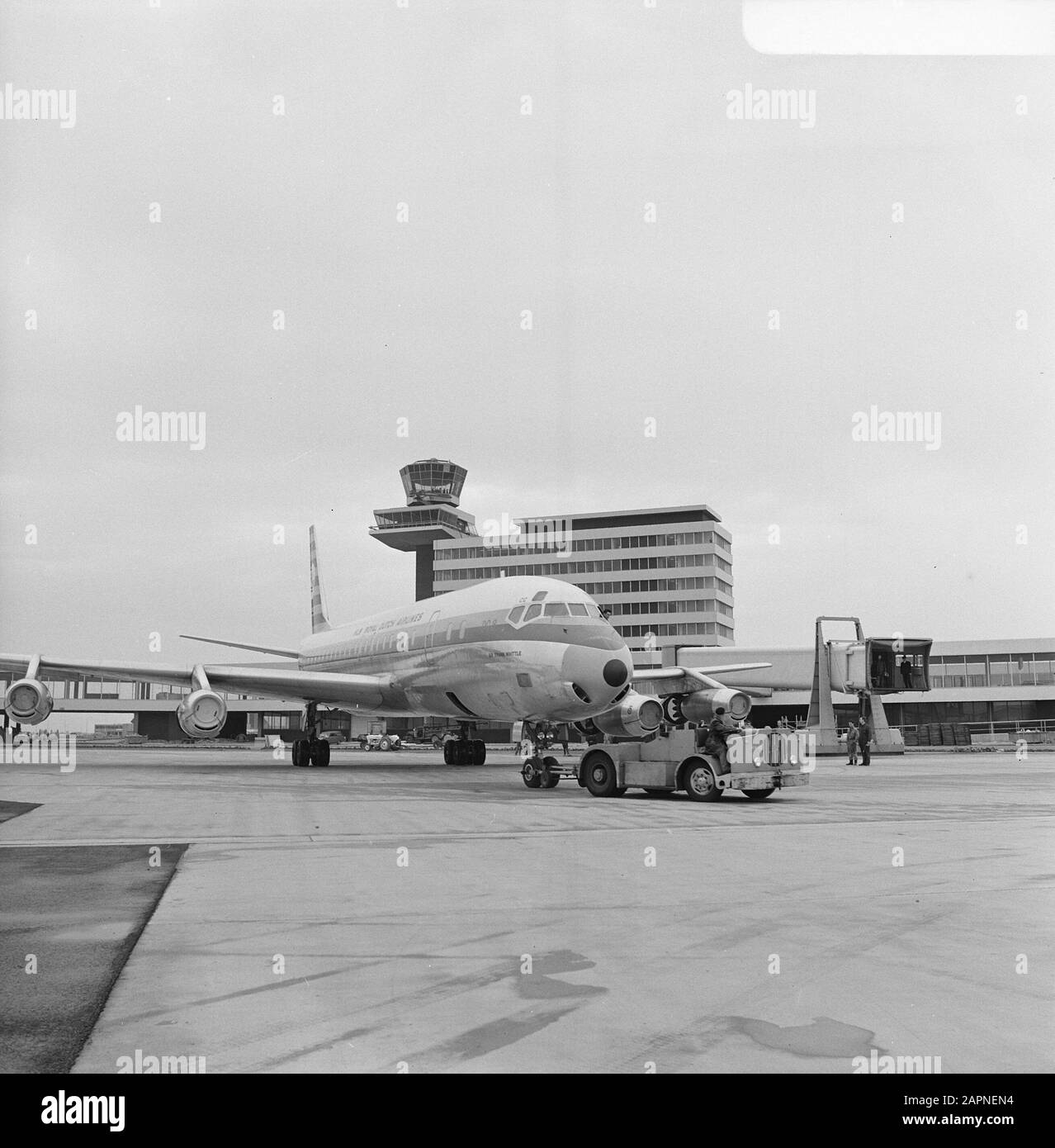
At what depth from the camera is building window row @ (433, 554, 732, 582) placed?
119875 mm

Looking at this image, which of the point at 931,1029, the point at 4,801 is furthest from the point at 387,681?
the point at 931,1029

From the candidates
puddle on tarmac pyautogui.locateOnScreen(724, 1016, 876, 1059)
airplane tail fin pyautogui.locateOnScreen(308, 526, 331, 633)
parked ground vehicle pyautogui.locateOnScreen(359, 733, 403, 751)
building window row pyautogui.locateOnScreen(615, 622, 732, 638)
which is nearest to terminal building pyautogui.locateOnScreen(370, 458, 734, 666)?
building window row pyautogui.locateOnScreen(615, 622, 732, 638)

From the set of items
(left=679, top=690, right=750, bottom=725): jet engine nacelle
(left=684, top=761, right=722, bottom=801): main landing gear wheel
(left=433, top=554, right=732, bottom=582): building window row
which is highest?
(left=433, top=554, right=732, bottom=582): building window row

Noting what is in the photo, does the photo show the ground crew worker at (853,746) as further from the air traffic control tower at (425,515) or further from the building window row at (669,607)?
the air traffic control tower at (425,515)

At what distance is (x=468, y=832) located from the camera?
51.3ft

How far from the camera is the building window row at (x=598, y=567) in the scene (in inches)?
4719

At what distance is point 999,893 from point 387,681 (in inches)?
972

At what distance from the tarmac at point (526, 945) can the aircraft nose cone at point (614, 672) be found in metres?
6.50

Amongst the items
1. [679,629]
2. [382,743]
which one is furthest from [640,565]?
[382,743]

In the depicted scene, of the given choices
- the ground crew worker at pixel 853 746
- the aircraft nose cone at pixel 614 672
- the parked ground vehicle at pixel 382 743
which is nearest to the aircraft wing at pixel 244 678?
the aircraft nose cone at pixel 614 672

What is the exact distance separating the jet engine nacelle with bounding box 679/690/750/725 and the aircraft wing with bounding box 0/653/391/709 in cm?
1010

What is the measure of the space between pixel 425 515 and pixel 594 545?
22.9 metres

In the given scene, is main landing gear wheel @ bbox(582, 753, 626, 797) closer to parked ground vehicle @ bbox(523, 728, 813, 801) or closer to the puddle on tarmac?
parked ground vehicle @ bbox(523, 728, 813, 801)
